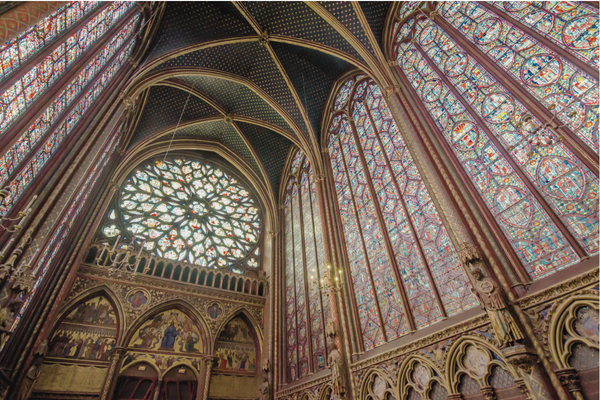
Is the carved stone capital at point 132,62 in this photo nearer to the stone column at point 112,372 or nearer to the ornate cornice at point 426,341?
the stone column at point 112,372

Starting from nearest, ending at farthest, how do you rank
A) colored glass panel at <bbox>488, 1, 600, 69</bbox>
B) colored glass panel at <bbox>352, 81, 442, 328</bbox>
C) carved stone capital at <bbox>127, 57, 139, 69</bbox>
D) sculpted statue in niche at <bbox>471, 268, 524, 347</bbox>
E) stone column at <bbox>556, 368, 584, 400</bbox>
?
stone column at <bbox>556, 368, 584, 400</bbox>, sculpted statue in niche at <bbox>471, 268, 524, 347</bbox>, colored glass panel at <bbox>488, 1, 600, 69</bbox>, colored glass panel at <bbox>352, 81, 442, 328</bbox>, carved stone capital at <bbox>127, 57, 139, 69</bbox>

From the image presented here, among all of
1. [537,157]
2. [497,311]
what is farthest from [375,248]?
[537,157]

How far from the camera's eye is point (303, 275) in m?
11.5

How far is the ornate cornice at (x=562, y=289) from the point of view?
4258 millimetres

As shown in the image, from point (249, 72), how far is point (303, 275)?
8.28m

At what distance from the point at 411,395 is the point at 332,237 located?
469cm

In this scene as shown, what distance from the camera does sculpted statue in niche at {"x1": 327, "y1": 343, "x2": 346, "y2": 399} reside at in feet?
24.1

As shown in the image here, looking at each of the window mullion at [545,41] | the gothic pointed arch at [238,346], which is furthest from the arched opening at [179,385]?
the window mullion at [545,41]

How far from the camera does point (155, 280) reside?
36.0ft

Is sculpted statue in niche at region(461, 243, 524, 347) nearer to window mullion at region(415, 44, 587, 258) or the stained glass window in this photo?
window mullion at region(415, 44, 587, 258)

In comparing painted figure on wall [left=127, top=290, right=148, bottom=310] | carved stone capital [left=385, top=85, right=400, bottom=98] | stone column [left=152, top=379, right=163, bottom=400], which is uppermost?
carved stone capital [left=385, top=85, right=400, bottom=98]

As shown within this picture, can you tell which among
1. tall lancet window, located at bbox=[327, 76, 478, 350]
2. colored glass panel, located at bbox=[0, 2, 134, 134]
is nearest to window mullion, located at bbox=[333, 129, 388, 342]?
tall lancet window, located at bbox=[327, 76, 478, 350]

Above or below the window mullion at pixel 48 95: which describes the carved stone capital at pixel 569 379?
below

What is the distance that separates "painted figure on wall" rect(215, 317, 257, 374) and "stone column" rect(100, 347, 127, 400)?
2914mm
